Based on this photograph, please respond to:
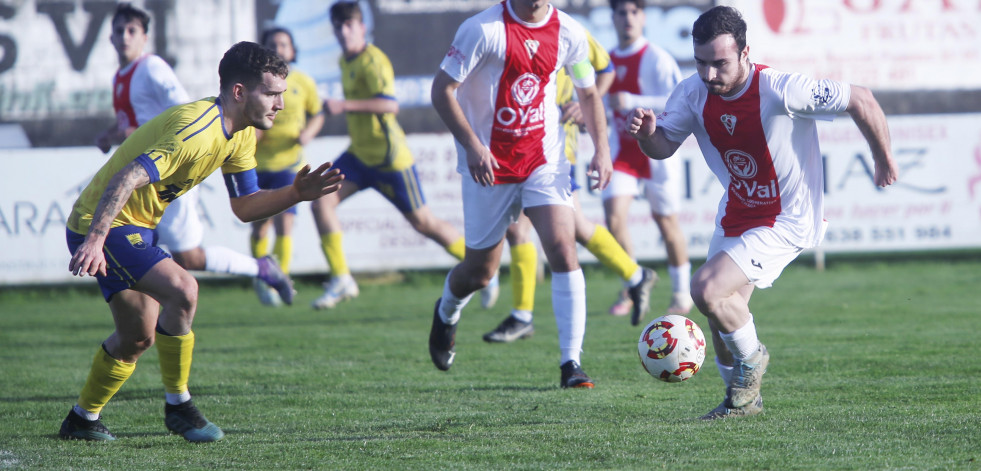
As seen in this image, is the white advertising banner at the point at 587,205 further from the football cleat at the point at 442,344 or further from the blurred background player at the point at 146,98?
the football cleat at the point at 442,344

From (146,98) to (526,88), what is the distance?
2.84 metres

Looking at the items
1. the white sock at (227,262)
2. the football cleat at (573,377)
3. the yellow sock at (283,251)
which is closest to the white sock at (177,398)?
the football cleat at (573,377)

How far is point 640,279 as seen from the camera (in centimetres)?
731

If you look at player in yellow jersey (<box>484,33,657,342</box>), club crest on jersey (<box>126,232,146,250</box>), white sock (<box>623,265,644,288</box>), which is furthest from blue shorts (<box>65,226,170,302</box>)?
white sock (<box>623,265,644,288</box>)

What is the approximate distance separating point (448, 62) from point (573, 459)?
2336 mm

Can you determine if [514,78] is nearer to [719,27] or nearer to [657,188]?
[719,27]

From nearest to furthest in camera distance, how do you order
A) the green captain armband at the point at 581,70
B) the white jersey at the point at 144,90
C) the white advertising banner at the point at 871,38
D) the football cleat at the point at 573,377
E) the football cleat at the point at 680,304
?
the football cleat at the point at 573,377, the green captain armband at the point at 581,70, the white jersey at the point at 144,90, the football cleat at the point at 680,304, the white advertising banner at the point at 871,38

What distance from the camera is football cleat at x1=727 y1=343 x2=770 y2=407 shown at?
4457 millimetres

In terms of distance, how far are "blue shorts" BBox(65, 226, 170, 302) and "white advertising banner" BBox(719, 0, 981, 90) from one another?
31.1 ft

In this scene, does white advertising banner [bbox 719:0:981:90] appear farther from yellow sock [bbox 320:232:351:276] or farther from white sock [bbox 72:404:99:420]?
white sock [bbox 72:404:99:420]

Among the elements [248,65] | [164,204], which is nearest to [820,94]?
[248,65]

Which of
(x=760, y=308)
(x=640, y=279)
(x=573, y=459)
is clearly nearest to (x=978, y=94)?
(x=760, y=308)

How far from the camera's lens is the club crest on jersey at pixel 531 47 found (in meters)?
5.43

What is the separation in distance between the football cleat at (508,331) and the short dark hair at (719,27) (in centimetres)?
313
